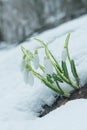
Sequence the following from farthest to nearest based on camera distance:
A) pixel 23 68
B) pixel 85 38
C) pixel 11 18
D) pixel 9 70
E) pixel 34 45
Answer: pixel 11 18 → pixel 34 45 → pixel 9 70 → pixel 85 38 → pixel 23 68

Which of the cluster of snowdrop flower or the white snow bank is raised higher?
the cluster of snowdrop flower

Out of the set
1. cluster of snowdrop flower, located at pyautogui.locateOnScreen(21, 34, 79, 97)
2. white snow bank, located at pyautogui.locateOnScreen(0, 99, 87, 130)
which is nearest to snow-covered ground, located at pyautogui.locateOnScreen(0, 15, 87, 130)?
white snow bank, located at pyautogui.locateOnScreen(0, 99, 87, 130)

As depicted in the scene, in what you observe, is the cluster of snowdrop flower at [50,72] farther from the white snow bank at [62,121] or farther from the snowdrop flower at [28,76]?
the white snow bank at [62,121]

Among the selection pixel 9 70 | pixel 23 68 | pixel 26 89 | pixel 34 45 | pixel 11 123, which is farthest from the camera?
pixel 34 45

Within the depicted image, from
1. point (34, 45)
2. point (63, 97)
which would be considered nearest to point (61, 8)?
point (34, 45)

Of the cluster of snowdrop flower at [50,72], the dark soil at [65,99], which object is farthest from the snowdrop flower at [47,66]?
the dark soil at [65,99]

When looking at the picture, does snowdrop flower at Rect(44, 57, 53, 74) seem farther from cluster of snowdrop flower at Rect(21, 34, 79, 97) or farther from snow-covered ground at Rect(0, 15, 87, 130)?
snow-covered ground at Rect(0, 15, 87, 130)

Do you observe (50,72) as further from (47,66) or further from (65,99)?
(65,99)

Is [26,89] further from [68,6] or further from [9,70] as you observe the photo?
[68,6]

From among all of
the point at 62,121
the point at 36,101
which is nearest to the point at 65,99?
the point at 36,101
